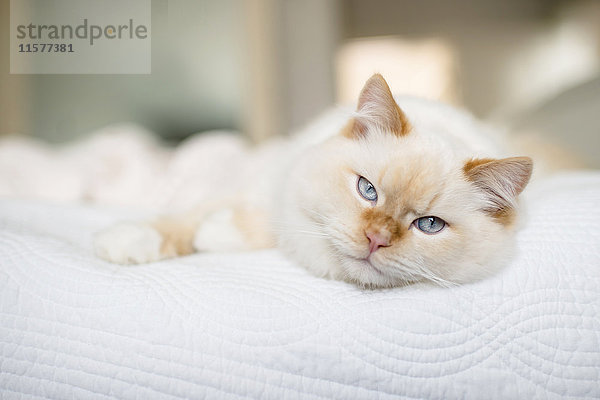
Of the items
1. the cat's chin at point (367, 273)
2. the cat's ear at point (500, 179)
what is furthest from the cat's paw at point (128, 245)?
the cat's ear at point (500, 179)

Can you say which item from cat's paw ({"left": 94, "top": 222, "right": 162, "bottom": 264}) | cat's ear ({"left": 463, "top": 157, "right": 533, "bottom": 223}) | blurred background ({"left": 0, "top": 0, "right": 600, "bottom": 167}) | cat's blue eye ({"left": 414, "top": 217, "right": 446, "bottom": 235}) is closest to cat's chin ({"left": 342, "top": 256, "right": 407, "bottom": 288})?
cat's blue eye ({"left": 414, "top": 217, "right": 446, "bottom": 235})

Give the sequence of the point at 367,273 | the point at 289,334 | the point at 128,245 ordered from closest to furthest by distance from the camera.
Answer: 1. the point at 289,334
2. the point at 367,273
3. the point at 128,245

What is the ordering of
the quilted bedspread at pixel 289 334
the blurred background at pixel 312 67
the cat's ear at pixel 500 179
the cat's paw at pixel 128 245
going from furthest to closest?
the blurred background at pixel 312 67
the cat's paw at pixel 128 245
the cat's ear at pixel 500 179
the quilted bedspread at pixel 289 334

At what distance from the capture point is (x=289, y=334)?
2.28ft

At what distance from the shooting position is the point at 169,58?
11.5 feet

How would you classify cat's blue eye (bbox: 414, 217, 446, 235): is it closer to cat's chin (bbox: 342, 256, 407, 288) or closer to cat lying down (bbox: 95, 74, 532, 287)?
cat lying down (bbox: 95, 74, 532, 287)

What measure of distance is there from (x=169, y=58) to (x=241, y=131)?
3.10ft

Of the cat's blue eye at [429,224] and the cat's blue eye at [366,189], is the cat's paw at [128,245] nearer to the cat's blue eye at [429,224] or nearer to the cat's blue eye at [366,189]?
the cat's blue eye at [366,189]

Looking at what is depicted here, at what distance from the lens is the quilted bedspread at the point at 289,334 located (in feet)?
2.22

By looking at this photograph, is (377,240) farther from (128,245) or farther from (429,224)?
(128,245)

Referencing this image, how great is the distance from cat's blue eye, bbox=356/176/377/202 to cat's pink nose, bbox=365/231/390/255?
0.10m

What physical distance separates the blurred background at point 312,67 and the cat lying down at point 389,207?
1388 millimetres

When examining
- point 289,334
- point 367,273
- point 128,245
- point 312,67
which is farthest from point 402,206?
point 312,67

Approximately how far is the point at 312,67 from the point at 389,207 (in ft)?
11.0
